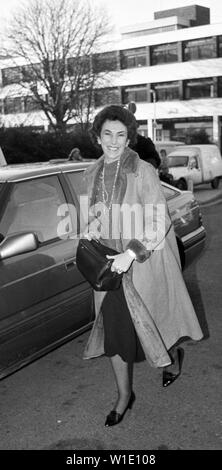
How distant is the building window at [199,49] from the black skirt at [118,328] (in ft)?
176

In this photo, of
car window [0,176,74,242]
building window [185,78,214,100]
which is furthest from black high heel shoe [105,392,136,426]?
building window [185,78,214,100]

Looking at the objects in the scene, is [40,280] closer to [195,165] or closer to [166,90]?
[195,165]

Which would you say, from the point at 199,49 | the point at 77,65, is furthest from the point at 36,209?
the point at 199,49

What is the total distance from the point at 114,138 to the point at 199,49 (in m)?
54.7

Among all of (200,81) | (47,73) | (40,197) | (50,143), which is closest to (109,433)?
(40,197)

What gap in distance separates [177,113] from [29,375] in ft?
179

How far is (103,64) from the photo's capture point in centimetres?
3669

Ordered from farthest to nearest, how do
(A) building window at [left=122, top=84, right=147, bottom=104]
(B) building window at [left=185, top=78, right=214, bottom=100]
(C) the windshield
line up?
(A) building window at [left=122, top=84, right=147, bottom=104] < (B) building window at [left=185, top=78, right=214, bottom=100] < (C) the windshield

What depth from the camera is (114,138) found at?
9.95ft

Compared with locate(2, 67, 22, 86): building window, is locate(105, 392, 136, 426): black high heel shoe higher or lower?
lower

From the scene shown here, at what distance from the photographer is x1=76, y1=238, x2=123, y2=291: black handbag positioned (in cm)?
293

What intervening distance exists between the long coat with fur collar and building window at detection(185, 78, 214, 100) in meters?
53.2

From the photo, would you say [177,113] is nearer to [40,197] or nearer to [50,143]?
[50,143]

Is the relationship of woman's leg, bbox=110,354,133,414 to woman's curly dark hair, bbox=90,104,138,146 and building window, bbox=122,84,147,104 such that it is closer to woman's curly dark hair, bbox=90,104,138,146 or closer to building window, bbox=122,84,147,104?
woman's curly dark hair, bbox=90,104,138,146
